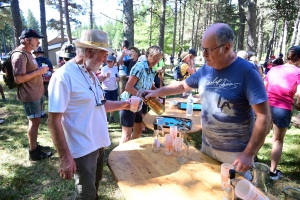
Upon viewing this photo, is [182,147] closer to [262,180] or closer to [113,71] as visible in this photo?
[262,180]

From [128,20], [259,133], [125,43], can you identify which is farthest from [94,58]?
[128,20]

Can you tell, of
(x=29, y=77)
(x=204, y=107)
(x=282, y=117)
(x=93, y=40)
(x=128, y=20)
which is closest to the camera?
(x=93, y=40)

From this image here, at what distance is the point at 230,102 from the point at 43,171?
305 cm

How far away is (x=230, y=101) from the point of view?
165 centimetres

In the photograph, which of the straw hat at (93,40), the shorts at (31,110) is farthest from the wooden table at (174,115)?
the shorts at (31,110)

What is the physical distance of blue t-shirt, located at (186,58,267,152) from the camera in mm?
1555

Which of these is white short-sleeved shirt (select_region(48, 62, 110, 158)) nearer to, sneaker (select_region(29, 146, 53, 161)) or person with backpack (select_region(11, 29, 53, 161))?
person with backpack (select_region(11, 29, 53, 161))

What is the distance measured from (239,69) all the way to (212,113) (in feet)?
1.41

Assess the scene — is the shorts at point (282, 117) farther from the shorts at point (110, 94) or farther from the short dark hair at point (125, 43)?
the short dark hair at point (125, 43)

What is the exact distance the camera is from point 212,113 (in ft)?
5.81

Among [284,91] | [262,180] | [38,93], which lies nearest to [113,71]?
[38,93]

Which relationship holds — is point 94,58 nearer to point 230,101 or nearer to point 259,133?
point 230,101

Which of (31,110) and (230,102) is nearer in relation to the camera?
(230,102)

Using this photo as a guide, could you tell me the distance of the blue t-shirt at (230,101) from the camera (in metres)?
1.55
